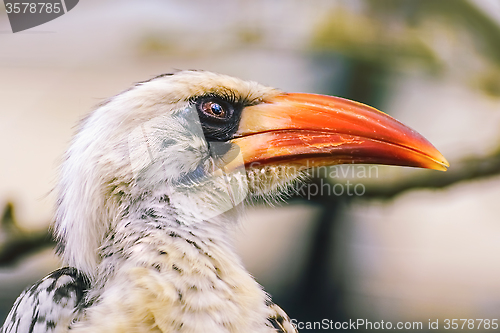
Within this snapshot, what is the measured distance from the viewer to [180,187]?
2.30ft

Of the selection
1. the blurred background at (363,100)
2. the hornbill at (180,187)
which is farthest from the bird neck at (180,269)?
the blurred background at (363,100)

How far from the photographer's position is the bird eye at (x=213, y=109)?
0.75m

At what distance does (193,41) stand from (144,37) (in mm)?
197

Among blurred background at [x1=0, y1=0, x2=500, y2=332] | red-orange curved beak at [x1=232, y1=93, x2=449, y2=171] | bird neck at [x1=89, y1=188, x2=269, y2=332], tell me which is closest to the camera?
bird neck at [x1=89, y1=188, x2=269, y2=332]

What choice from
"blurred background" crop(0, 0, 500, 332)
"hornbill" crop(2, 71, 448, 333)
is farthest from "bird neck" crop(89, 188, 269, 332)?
"blurred background" crop(0, 0, 500, 332)

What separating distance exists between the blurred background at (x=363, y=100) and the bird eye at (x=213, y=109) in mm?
731

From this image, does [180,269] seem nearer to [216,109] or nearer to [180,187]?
[180,187]

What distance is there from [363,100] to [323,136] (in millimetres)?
986

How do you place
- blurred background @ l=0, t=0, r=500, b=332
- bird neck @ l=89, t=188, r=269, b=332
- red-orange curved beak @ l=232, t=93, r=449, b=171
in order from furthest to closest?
blurred background @ l=0, t=0, r=500, b=332
red-orange curved beak @ l=232, t=93, r=449, b=171
bird neck @ l=89, t=188, r=269, b=332

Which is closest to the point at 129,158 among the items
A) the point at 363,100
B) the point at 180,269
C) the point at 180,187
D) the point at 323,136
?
the point at 180,187

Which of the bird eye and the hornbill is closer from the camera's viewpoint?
the hornbill

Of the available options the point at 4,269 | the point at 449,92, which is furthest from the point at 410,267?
the point at 4,269

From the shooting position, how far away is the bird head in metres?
0.67

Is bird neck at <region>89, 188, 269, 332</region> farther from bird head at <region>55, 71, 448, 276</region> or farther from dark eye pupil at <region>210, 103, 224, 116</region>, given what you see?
dark eye pupil at <region>210, 103, 224, 116</region>
